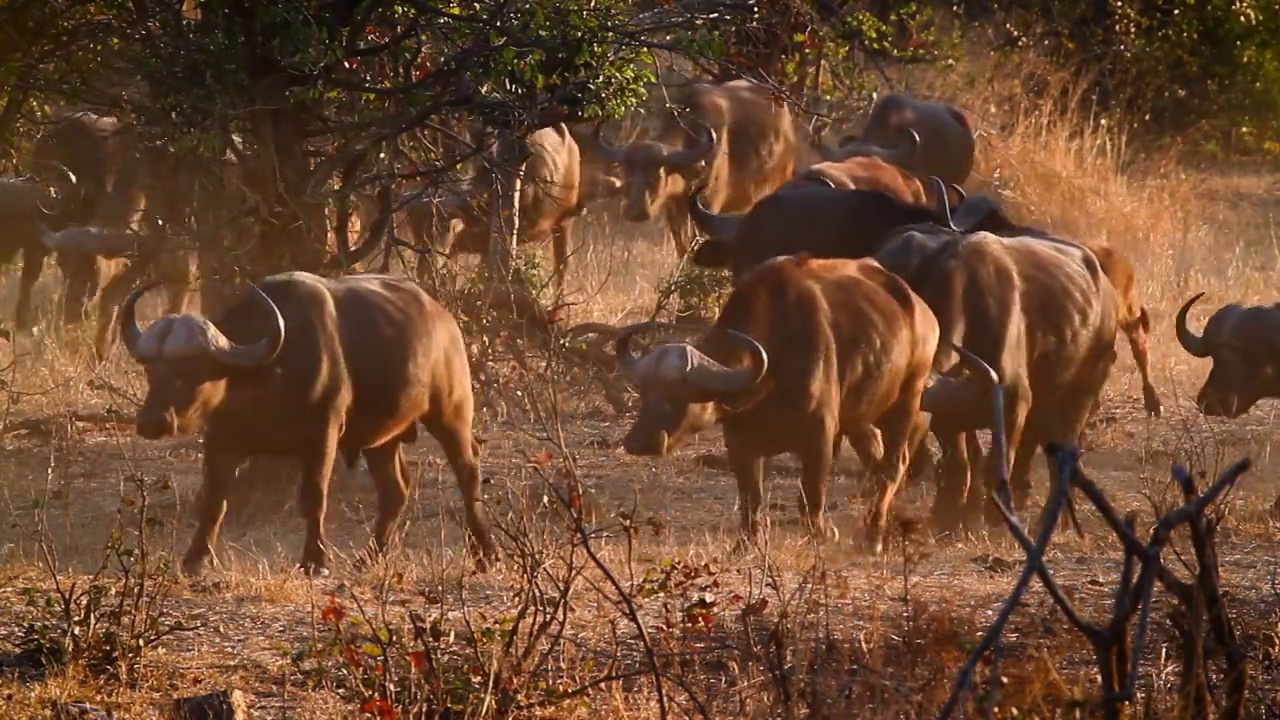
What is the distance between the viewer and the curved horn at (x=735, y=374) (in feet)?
29.2

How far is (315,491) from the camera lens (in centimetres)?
864

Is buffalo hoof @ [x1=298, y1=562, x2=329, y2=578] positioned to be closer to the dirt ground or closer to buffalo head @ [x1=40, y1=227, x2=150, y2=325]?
the dirt ground

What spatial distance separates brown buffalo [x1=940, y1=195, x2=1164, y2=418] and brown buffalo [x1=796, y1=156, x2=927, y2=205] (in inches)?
58.9

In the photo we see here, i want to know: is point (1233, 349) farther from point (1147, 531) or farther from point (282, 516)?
point (282, 516)

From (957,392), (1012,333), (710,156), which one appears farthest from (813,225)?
(710,156)

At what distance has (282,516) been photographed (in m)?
10.2

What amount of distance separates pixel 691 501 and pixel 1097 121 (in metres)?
12.5

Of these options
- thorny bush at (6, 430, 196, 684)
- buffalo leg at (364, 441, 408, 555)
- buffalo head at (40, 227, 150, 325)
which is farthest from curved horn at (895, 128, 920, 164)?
thorny bush at (6, 430, 196, 684)

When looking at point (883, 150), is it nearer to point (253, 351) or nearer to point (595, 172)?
point (595, 172)

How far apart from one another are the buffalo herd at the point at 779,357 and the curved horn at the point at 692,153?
4277 mm

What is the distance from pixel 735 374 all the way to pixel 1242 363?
366 centimetres

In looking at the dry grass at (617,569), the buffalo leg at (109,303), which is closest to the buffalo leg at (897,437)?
the dry grass at (617,569)

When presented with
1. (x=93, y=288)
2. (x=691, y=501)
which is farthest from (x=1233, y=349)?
(x=93, y=288)

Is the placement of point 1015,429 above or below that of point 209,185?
below
